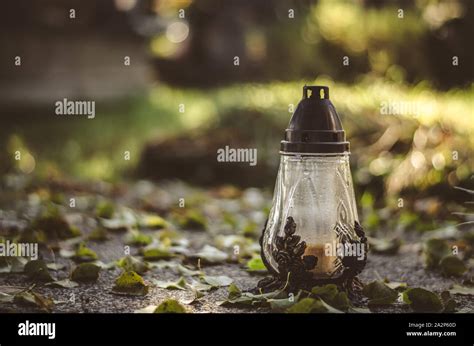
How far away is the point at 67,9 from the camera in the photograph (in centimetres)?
938

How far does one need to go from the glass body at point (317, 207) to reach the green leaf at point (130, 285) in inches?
18.6

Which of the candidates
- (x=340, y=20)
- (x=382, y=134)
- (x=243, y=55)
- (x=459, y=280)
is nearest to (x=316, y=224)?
(x=459, y=280)

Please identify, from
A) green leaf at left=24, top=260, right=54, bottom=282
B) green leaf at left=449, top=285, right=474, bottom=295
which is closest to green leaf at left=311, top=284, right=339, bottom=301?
green leaf at left=449, top=285, right=474, bottom=295

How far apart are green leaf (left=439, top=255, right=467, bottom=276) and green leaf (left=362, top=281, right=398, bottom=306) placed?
1.82ft

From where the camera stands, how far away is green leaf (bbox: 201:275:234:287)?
2703mm

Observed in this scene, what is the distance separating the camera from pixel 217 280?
2.72 m

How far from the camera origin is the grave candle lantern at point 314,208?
7.75 ft

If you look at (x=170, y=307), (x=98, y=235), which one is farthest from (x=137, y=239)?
(x=170, y=307)

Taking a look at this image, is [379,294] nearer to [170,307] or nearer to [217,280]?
[217,280]

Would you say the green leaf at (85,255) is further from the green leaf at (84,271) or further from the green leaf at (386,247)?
the green leaf at (386,247)

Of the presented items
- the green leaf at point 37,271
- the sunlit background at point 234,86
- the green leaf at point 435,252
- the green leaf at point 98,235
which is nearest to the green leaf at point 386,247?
the green leaf at point 435,252

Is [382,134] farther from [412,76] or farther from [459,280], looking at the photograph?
[459,280]

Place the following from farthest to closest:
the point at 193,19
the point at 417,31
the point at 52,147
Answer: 1. the point at 193,19
2. the point at 52,147
3. the point at 417,31

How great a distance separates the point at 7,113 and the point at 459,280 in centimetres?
621
